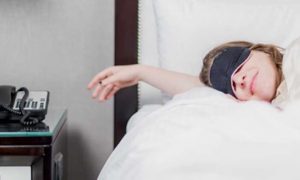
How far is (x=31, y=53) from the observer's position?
1.57 metres

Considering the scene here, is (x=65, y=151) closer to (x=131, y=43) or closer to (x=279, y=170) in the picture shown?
(x=131, y=43)

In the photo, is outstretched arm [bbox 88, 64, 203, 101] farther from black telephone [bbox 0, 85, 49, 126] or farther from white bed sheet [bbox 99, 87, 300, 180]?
white bed sheet [bbox 99, 87, 300, 180]

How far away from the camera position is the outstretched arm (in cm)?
122

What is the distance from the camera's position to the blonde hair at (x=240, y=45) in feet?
3.76

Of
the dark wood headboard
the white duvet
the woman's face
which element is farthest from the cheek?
the dark wood headboard

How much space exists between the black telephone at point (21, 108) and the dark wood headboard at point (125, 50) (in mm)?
249

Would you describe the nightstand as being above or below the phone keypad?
below

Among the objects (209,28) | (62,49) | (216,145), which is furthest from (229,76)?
(62,49)

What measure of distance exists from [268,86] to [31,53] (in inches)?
31.7

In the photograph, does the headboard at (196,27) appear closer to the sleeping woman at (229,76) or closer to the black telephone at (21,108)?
the sleeping woman at (229,76)

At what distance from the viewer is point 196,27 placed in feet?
4.42

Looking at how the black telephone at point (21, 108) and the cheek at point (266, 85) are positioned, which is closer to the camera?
the cheek at point (266, 85)

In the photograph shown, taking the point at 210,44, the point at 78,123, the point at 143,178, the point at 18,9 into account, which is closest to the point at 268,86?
the point at 210,44

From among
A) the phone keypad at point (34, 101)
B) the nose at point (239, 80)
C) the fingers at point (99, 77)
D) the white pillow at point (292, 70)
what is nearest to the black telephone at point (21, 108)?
the phone keypad at point (34, 101)
